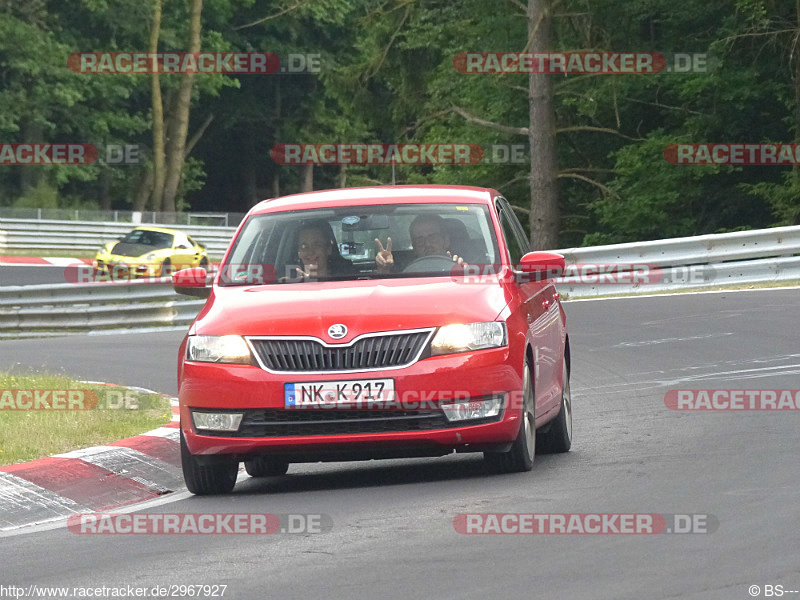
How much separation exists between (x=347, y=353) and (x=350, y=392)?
202 mm

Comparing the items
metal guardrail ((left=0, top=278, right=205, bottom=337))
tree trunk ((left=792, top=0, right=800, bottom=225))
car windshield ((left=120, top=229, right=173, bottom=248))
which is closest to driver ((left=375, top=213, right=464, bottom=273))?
metal guardrail ((left=0, top=278, right=205, bottom=337))

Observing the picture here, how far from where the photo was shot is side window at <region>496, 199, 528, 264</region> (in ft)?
34.1

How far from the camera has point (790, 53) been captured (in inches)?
1251

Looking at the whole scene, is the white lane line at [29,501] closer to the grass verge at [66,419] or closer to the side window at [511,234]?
the grass verge at [66,419]

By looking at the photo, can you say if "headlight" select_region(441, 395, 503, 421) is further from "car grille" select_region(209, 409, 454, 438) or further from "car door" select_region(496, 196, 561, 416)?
"car door" select_region(496, 196, 561, 416)

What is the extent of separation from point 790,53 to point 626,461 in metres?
23.5

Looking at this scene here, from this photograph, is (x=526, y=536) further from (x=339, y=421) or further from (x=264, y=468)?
(x=264, y=468)

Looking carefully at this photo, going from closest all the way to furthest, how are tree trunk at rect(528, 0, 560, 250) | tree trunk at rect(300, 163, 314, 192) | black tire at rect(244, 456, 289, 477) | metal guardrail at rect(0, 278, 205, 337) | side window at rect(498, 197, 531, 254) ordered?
black tire at rect(244, 456, 289, 477) < side window at rect(498, 197, 531, 254) < metal guardrail at rect(0, 278, 205, 337) < tree trunk at rect(528, 0, 560, 250) < tree trunk at rect(300, 163, 314, 192)

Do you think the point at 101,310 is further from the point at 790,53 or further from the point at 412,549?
the point at 412,549

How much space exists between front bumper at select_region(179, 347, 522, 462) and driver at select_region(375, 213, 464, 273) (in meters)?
1.10

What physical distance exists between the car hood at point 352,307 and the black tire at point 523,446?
0.48m

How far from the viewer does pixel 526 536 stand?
7309 mm

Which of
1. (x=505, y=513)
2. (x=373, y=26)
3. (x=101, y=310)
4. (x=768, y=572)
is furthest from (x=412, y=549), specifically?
(x=373, y=26)

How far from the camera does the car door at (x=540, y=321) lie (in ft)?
32.2
